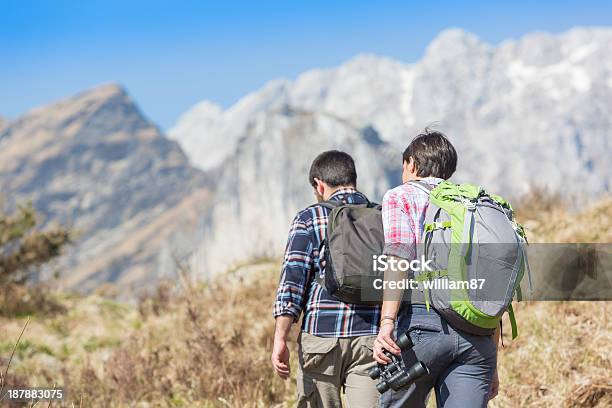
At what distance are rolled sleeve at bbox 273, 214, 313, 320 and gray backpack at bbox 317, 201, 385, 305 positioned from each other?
0.17m

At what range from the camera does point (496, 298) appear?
8.56 feet

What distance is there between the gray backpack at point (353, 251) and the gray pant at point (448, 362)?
14.5 inches

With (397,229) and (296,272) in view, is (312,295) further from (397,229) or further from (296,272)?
(397,229)

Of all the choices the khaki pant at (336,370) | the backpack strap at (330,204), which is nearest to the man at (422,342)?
the khaki pant at (336,370)

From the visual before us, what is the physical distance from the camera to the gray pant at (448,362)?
8.95ft

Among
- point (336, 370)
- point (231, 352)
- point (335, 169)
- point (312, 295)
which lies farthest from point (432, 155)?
point (231, 352)

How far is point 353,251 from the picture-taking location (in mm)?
3111

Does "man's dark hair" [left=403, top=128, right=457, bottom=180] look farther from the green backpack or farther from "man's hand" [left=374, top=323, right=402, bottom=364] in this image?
"man's hand" [left=374, top=323, right=402, bottom=364]

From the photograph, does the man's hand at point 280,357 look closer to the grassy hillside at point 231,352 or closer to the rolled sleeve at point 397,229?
the rolled sleeve at point 397,229

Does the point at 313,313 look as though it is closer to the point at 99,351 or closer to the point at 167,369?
the point at 167,369

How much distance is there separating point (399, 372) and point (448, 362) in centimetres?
21

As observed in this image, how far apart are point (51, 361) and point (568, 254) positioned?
6260mm

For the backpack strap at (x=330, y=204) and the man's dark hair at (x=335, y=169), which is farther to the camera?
the man's dark hair at (x=335, y=169)

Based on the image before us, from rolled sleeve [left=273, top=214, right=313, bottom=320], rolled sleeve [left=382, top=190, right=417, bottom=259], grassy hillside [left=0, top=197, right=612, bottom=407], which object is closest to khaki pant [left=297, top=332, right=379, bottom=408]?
rolled sleeve [left=273, top=214, right=313, bottom=320]
